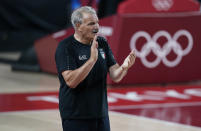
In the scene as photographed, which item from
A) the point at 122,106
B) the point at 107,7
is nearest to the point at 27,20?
the point at 107,7

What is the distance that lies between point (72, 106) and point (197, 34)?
20.1 feet

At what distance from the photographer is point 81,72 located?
3.63m

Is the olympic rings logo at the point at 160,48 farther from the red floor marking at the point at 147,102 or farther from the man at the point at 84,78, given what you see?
the man at the point at 84,78

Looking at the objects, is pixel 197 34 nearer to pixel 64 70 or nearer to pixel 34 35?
pixel 64 70

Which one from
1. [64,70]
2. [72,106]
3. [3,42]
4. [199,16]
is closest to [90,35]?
[64,70]

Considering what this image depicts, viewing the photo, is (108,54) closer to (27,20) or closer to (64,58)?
(64,58)

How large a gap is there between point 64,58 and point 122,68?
0.53 metres

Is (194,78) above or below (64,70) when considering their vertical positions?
above

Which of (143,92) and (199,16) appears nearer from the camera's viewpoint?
(143,92)

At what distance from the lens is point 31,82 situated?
995cm

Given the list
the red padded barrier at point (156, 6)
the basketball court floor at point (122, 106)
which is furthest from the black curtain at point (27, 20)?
the red padded barrier at point (156, 6)

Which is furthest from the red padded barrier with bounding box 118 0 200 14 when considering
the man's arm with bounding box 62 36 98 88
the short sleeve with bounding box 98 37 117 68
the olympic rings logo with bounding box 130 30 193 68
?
the man's arm with bounding box 62 36 98 88

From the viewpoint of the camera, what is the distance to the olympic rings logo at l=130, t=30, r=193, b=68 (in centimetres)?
911

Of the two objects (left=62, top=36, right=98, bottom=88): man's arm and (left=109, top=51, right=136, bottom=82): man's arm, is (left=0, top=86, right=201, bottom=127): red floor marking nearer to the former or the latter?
(left=109, top=51, right=136, bottom=82): man's arm
